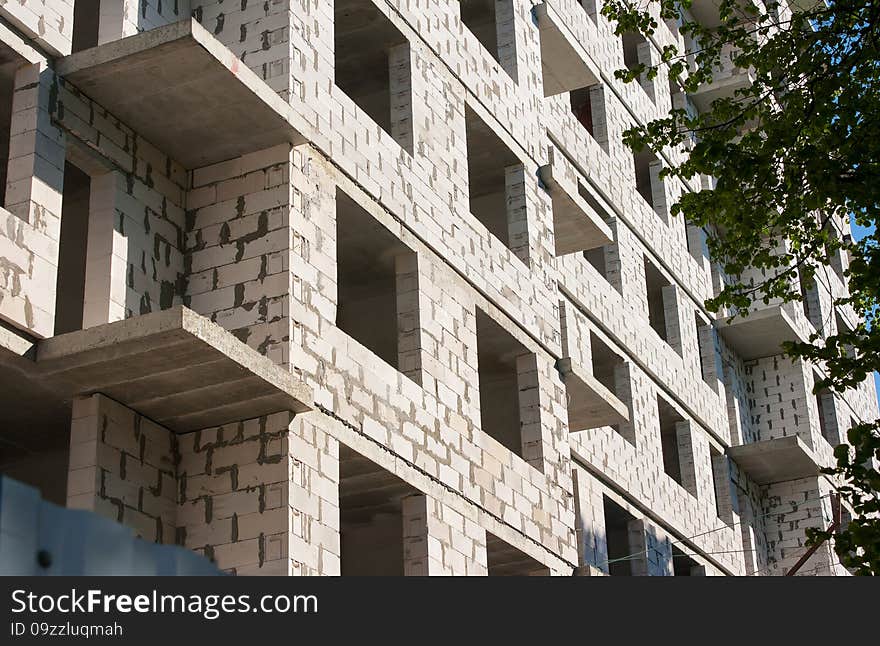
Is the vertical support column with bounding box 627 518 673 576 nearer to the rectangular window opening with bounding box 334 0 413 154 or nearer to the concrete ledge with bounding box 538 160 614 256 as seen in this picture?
the concrete ledge with bounding box 538 160 614 256

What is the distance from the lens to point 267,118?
1545cm

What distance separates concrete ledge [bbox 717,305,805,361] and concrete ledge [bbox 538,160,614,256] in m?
10.3

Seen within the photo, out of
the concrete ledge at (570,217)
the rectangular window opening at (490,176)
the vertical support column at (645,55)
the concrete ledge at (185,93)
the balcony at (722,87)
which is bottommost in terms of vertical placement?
the concrete ledge at (185,93)

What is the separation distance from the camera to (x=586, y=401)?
22859 mm

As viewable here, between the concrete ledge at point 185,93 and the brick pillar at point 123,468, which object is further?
the concrete ledge at point 185,93

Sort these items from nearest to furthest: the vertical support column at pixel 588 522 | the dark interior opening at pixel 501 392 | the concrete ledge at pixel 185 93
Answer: the concrete ledge at pixel 185 93 → the dark interior opening at pixel 501 392 → the vertical support column at pixel 588 522

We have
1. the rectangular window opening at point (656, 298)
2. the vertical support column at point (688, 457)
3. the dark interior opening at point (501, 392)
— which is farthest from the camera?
the rectangular window opening at point (656, 298)

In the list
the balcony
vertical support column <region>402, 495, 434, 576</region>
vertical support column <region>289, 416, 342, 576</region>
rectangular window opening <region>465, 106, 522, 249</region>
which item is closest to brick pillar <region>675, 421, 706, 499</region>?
rectangular window opening <region>465, 106, 522, 249</region>

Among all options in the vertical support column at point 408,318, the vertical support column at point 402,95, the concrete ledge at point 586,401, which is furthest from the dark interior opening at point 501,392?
the vertical support column at point 402,95

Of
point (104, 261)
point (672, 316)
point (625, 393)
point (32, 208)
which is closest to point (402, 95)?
point (104, 261)

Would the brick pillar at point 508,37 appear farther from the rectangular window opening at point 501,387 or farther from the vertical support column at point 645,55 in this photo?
the vertical support column at point 645,55

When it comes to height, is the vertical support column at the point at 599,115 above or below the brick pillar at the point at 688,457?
above

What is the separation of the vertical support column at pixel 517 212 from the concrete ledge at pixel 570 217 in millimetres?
651

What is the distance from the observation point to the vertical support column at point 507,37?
23000mm
